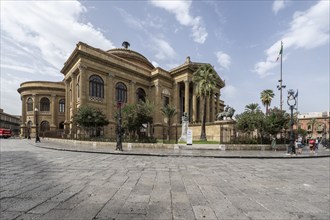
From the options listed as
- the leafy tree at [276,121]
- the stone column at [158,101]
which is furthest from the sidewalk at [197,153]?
the stone column at [158,101]

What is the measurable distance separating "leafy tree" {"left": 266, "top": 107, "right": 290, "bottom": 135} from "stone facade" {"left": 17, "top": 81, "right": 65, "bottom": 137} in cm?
4477

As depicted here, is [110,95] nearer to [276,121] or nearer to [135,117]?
[135,117]

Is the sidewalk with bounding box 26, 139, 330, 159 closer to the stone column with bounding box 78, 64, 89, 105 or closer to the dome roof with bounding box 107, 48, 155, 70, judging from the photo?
the stone column with bounding box 78, 64, 89, 105

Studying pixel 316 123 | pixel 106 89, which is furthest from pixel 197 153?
pixel 316 123

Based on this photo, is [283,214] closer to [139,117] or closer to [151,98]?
[139,117]

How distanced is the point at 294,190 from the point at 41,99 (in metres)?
54.1

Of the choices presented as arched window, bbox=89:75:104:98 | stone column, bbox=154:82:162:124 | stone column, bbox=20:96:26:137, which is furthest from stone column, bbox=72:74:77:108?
stone column, bbox=20:96:26:137

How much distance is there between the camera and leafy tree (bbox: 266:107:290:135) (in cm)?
1969

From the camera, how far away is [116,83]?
37.0 metres

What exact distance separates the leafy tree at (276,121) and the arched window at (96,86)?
26.3m

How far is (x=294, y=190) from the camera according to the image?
525cm

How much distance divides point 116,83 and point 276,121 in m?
27.6

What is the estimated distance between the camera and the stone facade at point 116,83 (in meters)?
31.6

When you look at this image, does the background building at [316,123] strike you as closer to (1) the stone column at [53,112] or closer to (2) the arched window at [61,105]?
(2) the arched window at [61,105]
